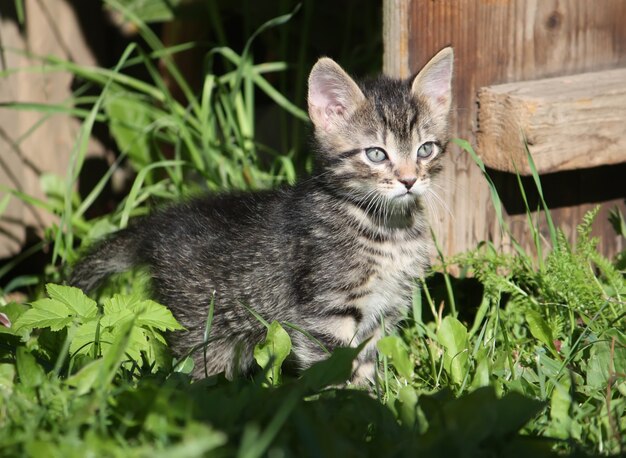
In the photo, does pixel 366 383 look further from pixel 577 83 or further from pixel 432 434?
pixel 577 83

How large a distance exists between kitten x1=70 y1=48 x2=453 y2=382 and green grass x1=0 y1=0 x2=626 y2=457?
0.70 feet

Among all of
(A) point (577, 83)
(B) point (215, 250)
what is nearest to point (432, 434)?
(B) point (215, 250)

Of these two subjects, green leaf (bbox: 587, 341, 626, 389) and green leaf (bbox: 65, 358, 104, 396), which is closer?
green leaf (bbox: 65, 358, 104, 396)

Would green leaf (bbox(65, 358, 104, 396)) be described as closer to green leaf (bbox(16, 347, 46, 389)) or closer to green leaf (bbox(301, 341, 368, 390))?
green leaf (bbox(16, 347, 46, 389))

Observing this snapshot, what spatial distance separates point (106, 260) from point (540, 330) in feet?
6.28

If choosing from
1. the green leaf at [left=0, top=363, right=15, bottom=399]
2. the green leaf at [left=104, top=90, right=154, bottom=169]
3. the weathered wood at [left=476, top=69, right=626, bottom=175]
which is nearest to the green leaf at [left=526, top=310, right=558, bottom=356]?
the weathered wood at [left=476, top=69, right=626, bottom=175]

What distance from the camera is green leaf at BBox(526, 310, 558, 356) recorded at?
3104 millimetres

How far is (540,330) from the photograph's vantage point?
3.13 metres

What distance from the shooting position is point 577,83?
3459 millimetres

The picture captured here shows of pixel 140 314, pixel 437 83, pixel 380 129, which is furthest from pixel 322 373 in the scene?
pixel 437 83

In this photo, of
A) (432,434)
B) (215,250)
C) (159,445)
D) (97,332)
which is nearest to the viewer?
(159,445)

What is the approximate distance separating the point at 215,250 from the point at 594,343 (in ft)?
5.19

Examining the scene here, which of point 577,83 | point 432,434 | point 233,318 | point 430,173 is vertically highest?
point 577,83

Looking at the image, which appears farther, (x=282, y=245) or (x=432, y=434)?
(x=282, y=245)
